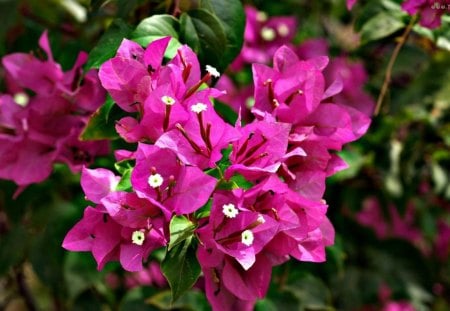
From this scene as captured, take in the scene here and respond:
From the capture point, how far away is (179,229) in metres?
0.62

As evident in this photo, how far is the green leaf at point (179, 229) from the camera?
23.8 inches

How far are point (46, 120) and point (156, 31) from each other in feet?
0.71

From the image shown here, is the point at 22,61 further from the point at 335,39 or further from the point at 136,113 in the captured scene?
the point at 335,39

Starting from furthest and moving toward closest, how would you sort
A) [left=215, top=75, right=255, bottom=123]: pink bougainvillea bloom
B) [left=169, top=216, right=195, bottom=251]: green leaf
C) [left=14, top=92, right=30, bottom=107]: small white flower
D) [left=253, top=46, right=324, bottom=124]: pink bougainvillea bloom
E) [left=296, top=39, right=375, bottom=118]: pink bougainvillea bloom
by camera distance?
[left=296, top=39, right=375, bottom=118]: pink bougainvillea bloom → [left=215, top=75, right=255, bottom=123]: pink bougainvillea bloom → [left=14, top=92, right=30, bottom=107]: small white flower → [left=253, top=46, right=324, bottom=124]: pink bougainvillea bloom → [left=169, top=216, right=195, bottom=251]: green leaf

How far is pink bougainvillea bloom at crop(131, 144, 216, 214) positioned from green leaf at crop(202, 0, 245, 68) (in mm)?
235

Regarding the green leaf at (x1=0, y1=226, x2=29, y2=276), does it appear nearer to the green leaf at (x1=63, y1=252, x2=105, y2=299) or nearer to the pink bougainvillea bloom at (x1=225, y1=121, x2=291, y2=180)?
the green leaf at (x1=63, y1=252, x2=105, y2=299)

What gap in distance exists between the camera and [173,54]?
77 centimetres

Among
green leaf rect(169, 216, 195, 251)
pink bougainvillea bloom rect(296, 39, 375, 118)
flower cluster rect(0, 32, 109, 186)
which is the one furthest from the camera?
pink bougainvillea bloom rect(296, 39, 375, 118)

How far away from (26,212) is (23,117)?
33cm

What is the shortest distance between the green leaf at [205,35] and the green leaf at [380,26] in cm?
24

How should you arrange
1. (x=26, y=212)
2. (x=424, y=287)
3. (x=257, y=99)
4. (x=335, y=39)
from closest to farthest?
1. (x=257, y=99)
2. (x=26, y=212)
3. (x=424, y=287)
4. (x=335, y=39)

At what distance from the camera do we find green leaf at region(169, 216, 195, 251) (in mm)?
605

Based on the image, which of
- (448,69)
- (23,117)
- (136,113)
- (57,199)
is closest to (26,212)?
(57,199)

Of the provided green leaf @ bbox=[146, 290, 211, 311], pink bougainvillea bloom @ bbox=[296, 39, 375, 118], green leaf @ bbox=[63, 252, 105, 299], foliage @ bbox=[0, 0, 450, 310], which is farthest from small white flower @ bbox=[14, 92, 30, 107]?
pink bougainvillea bloom @ bbox=[296, 39, 375, 118]
